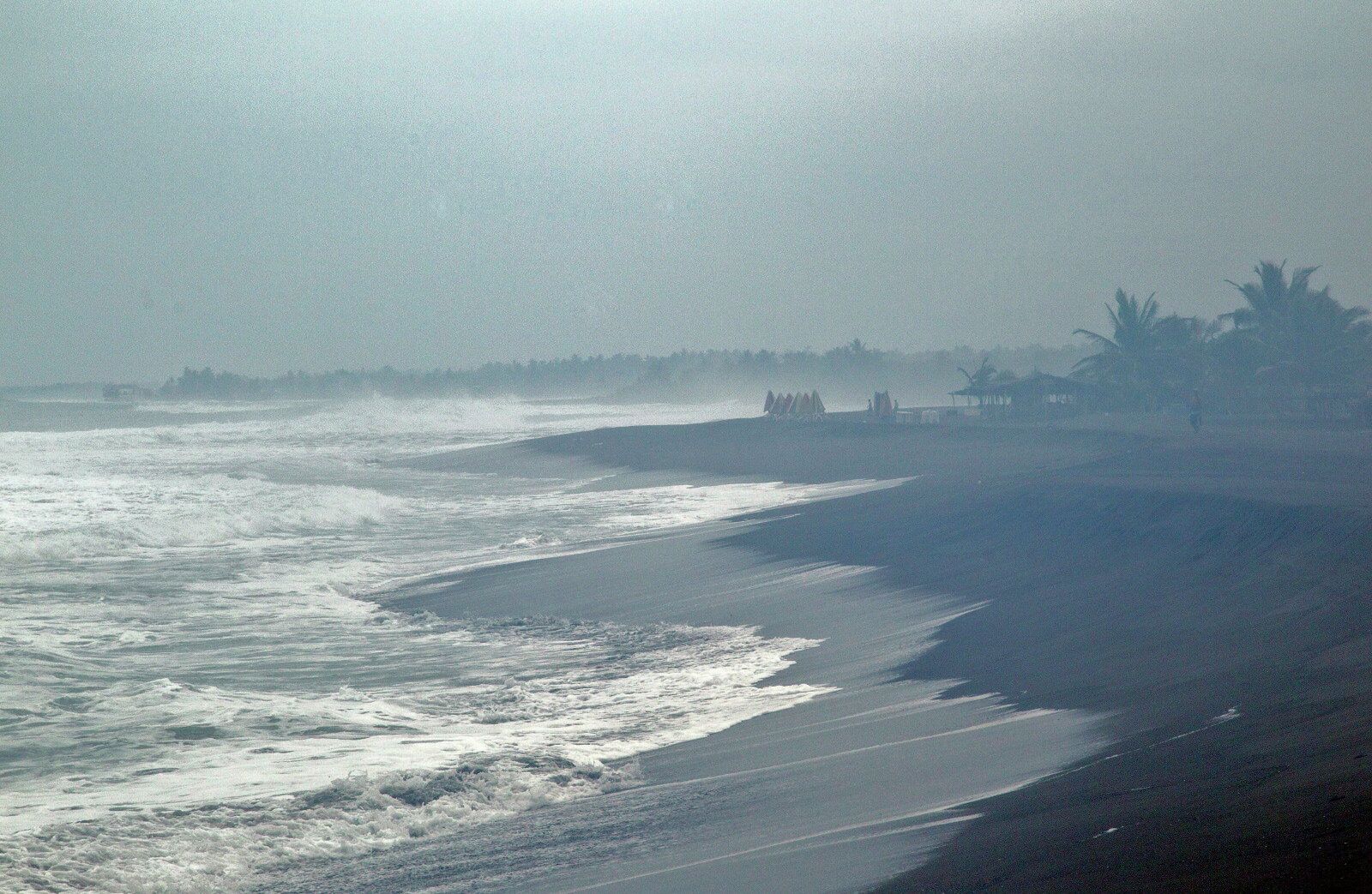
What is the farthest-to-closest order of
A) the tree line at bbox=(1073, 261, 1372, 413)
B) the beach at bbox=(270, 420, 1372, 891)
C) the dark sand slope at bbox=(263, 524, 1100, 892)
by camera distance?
the tree line at bbox=(1073, 261, 1372, 413) < the dark sand slope at bbox=(263, 524, 1100, 892) < the beach at bbox=(270, 420, 1372, 891)

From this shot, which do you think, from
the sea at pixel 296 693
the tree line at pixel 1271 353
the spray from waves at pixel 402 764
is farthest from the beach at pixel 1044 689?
the tree line at pixel 1271 353

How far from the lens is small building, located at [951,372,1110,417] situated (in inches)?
2418

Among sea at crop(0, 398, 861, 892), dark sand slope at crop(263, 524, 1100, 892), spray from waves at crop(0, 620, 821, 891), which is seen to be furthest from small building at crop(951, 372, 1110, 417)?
→ dark sand slope at crop(263, 524, 1100, 892)

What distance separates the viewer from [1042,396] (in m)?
61.6

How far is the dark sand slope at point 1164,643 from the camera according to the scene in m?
6.06

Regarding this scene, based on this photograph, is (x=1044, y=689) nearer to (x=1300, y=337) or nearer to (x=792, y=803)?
Result: (x=792, y=803)

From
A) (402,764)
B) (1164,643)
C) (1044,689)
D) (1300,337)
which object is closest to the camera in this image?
(402,764)

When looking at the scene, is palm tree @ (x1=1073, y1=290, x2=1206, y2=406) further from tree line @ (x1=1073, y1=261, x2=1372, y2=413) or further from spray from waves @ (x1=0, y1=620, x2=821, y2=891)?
spray from waves @ (x1=0, y1=620, x2=821, y2=891)

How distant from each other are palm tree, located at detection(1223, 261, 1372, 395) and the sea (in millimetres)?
34854

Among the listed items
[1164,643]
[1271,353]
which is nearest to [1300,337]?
[1271,353]

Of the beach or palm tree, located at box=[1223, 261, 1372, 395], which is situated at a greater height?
palm tree, located at box=[1223, 261, 1372, 395]

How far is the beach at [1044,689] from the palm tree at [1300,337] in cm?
3322

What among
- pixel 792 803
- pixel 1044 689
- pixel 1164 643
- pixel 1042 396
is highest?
pixel 1042 396

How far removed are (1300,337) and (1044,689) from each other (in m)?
53.2
